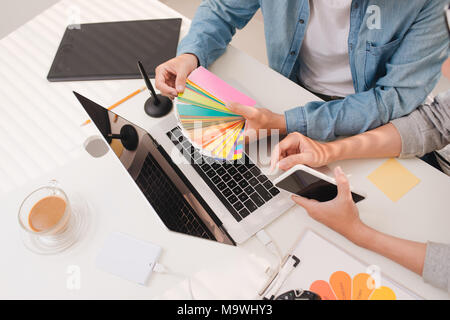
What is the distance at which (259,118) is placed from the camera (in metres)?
0.81

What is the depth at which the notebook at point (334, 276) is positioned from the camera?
26.2 inches

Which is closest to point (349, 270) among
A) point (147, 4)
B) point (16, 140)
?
point (16, 140)

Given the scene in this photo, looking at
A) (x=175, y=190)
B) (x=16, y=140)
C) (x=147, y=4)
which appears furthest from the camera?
(x=147, y=4)

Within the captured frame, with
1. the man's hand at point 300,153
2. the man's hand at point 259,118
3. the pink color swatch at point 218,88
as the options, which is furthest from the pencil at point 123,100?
the man's hand at point 300,153

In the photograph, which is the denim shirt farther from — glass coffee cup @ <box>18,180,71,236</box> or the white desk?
glass coffee cup @ <box>18,180,71,236</box>

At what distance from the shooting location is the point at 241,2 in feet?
3.17

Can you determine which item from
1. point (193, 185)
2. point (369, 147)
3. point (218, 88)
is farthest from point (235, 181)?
point (369, 147)

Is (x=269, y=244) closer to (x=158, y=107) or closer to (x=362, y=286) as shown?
(x=362, y=286)

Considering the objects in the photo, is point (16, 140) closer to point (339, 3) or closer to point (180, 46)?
point (180, 46)

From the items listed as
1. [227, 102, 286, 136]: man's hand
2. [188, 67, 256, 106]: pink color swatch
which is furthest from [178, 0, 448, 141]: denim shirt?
[188, 67, 256, 106]: pink color swatch

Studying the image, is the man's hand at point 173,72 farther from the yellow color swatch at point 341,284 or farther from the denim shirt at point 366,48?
the yellow color swatch at point 341,284

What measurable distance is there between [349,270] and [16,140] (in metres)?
1.01

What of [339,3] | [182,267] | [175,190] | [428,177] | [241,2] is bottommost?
[428,177]

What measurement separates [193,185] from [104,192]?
252 mm
